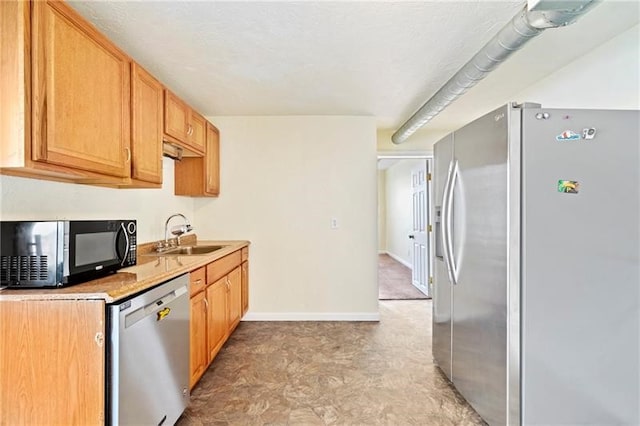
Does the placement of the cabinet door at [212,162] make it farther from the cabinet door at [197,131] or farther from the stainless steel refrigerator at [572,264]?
the stainless steel refrigerator at [572,264]

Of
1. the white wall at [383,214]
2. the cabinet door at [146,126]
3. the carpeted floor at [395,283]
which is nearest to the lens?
the cabinet door at [146,126]

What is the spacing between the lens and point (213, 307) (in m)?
2.59

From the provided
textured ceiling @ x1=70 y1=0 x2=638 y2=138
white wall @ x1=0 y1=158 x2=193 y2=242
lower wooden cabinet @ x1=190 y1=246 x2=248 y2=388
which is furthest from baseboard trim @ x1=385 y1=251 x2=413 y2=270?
white wall @ x1=0 y1=158 x2=193 y2=242

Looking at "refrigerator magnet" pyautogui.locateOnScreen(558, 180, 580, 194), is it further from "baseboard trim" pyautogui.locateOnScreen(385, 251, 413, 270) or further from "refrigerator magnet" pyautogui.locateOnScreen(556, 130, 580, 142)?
"baseboard trim" pyautogui.locateOnScreen(385, 251, 413, 270)

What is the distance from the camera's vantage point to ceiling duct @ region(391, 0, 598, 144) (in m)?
1.48

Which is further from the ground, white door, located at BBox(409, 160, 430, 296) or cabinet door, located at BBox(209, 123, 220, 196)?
cabinet door, located at BBox(209, 123, 220, 196)

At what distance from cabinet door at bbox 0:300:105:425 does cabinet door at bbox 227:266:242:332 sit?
5.36 ft

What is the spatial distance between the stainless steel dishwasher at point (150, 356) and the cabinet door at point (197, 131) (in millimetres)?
1478

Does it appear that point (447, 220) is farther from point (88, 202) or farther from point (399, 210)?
point (399, 210)

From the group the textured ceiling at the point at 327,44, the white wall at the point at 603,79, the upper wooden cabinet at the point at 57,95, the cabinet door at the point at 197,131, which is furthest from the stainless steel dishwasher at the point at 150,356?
the white wall at the point at 603,79

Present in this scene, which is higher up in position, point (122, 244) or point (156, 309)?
point (122, 244)

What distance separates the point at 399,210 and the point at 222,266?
613cm

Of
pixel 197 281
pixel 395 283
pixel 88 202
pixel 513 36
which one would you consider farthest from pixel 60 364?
pixel 395 283

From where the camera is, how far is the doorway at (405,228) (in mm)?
4924
